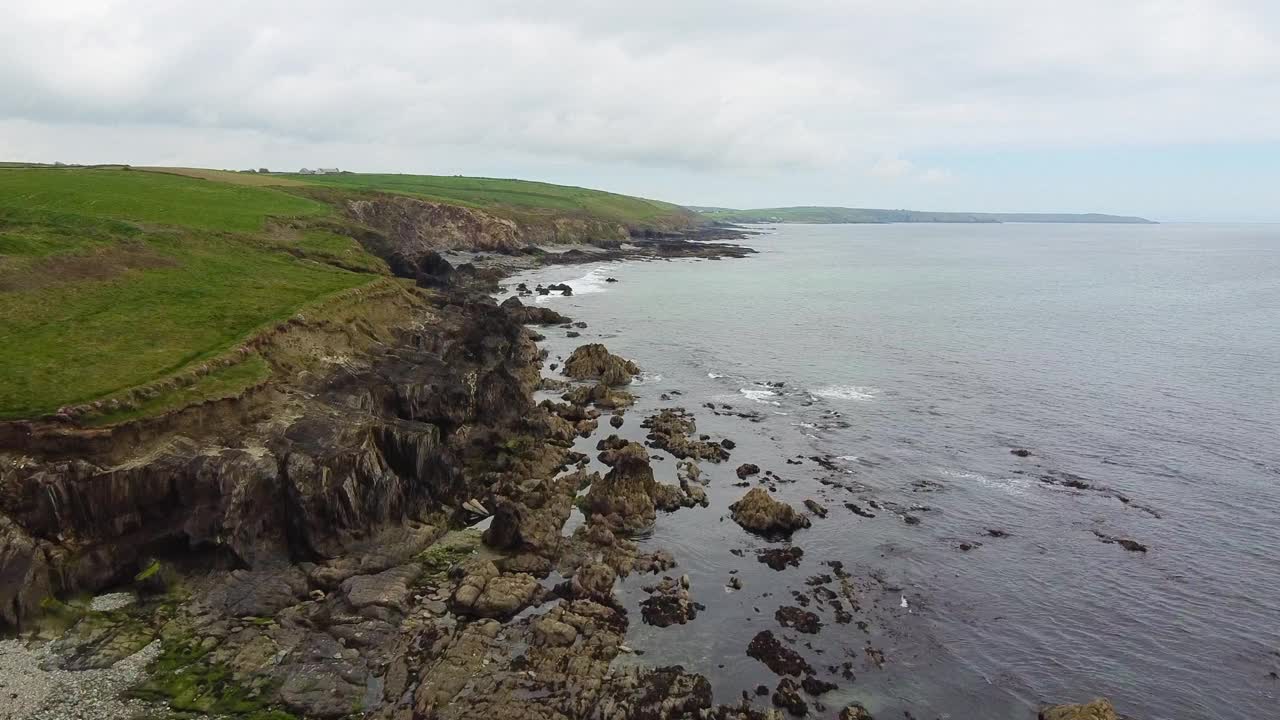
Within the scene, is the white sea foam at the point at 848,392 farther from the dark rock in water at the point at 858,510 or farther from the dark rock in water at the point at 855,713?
the dark rock in water at the point at 855,713

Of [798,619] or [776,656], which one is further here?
[798,619]

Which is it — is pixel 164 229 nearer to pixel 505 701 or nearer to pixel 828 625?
pixel 505 701

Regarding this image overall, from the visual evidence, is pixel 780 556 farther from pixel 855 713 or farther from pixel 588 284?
pixel 588 284

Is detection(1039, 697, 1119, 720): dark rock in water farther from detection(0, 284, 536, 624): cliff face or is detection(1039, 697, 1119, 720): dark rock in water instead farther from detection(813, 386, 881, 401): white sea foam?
detection(813, 386, 881, 401): white sea foam

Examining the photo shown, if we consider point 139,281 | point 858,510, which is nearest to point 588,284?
point 139,281

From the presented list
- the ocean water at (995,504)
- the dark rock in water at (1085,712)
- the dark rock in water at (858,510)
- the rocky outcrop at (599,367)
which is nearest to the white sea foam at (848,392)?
the ocean water at (995,504)

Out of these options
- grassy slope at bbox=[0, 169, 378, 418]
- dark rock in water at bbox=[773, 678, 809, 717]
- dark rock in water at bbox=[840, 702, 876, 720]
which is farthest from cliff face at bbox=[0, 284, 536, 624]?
dark rock in water at bbox=[840, 702, 876, 720]

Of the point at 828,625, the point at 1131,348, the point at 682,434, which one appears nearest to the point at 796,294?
the point at 1131,348
